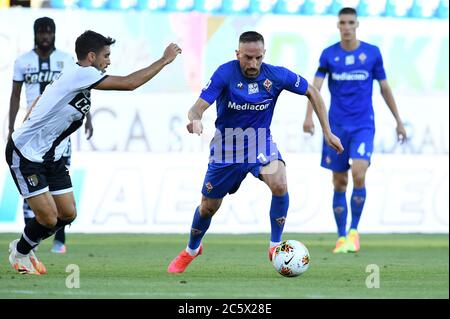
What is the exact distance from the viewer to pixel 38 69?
1211 centimetres

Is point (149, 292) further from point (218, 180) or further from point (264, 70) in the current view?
point (264, 70)

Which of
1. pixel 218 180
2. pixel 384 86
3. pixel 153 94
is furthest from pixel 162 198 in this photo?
pixel 218 180

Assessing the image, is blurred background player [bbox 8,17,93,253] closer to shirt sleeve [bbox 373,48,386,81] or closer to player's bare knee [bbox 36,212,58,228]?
player's bare knee [bbox 36,212,58,228]

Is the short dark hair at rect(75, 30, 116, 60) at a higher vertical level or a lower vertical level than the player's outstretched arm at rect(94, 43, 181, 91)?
higher

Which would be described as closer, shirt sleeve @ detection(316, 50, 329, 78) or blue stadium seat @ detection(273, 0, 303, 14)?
shirt sleeve @ detection(316, 50, 329, 78)

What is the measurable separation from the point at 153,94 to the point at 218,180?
616 cm

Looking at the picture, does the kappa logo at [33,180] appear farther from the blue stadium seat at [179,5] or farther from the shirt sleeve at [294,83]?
the blue stadium seat at [179,5]

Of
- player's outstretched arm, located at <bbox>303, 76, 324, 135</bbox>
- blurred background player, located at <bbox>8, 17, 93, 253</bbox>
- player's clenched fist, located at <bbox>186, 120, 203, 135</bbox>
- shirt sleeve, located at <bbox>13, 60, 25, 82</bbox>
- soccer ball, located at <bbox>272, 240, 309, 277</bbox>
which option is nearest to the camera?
player's clenched fist, located at <bbox>186, 120, 203, 135</bbox>

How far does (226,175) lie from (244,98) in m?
0.66

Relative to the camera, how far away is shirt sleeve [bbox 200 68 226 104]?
9688mm

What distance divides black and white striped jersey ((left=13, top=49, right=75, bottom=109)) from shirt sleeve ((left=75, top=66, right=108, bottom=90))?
2.94 meters

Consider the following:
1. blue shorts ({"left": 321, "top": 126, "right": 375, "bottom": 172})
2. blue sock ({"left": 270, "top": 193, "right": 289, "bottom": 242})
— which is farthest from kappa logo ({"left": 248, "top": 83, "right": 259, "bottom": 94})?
blue shorts ({"left": 321, "top": 126, "right": 375, "bottom": 172})

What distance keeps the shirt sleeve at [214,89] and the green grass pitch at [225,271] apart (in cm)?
147

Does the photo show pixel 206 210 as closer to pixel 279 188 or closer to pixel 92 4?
pixel 279 188
